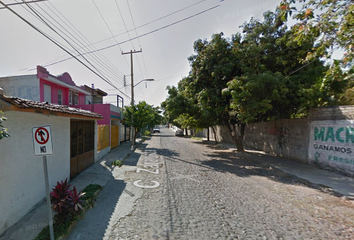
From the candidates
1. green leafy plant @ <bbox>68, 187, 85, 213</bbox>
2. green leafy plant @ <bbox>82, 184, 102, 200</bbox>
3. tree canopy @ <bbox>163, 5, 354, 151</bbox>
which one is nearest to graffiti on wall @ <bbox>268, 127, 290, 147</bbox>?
tree canopy @ <bbox>163, 5, 354, 151</bbox>

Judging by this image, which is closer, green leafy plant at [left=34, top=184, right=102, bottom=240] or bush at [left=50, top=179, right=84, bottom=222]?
green leafy plant at [left=34, top=184, right=102, bottom=240]

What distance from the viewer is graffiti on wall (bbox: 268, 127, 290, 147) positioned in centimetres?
896

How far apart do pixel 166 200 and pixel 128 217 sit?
1.10 meters

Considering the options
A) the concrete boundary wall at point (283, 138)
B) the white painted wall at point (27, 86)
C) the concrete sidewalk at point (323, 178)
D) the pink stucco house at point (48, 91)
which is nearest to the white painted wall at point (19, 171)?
the pink stucco house at point (48, 91)

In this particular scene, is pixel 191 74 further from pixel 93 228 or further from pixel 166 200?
pixel 93 228

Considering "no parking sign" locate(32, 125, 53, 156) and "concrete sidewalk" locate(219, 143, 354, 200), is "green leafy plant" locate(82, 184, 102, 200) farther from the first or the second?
"concrete sidewalk" locate(219, 143, 354, 200)

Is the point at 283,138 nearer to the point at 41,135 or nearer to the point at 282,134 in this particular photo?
the point at 282,134

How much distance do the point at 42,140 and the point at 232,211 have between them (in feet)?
13.6

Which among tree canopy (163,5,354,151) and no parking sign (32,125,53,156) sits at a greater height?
tree canopy (163,5,354,151)

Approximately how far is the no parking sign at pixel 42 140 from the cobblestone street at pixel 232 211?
6.28ft

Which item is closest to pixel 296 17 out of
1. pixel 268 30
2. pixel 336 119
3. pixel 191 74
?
pixel 268 30

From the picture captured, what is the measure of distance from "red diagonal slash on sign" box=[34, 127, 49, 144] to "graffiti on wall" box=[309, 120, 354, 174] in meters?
9.33

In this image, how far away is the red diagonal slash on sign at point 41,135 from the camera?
2500 millimetres

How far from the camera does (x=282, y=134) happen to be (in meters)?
9.37
